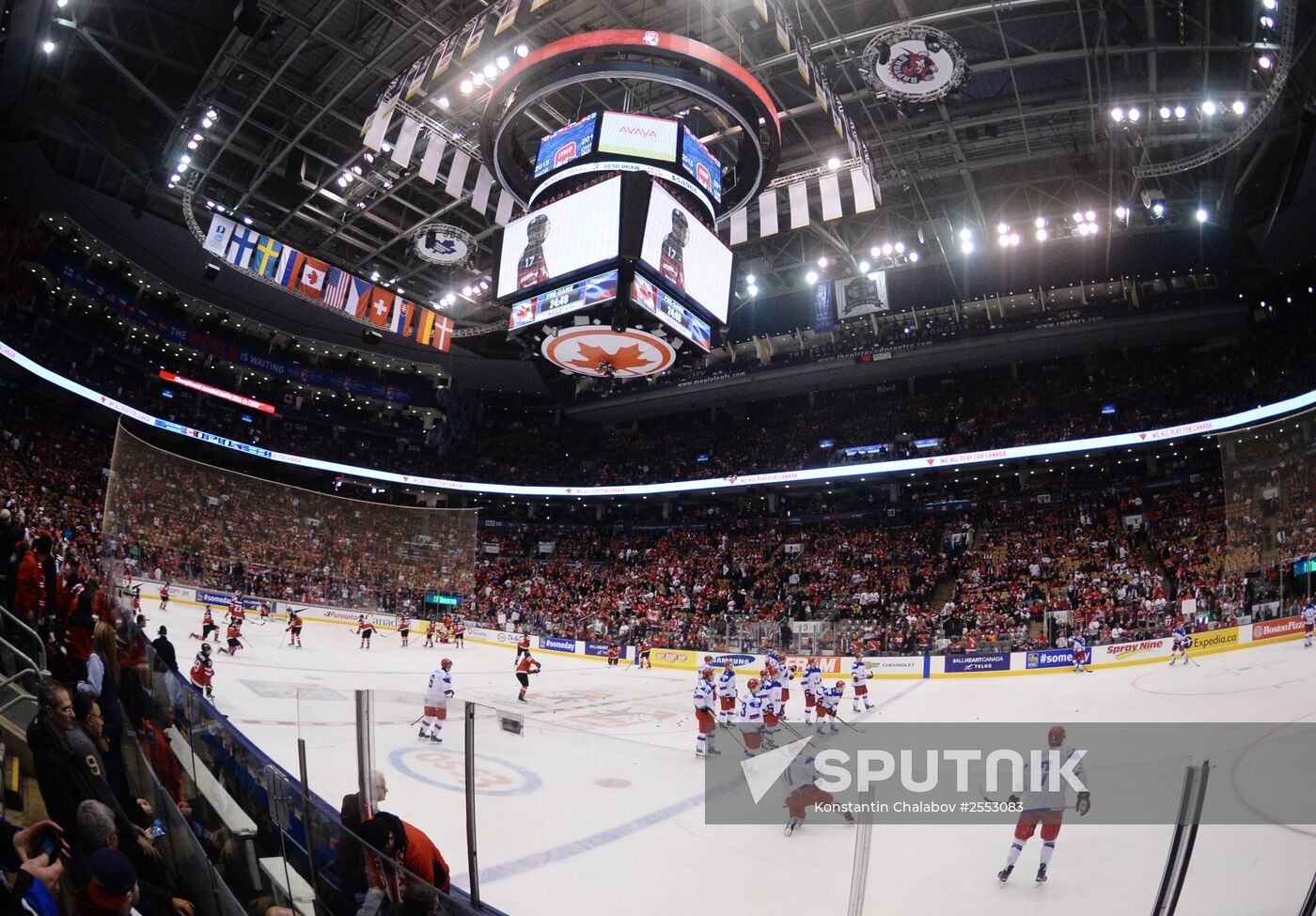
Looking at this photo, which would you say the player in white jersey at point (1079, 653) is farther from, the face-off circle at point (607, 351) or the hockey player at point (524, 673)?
the hockey player at point (524, 673)

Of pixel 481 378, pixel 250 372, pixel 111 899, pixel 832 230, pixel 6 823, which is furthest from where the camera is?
pixel 481 378

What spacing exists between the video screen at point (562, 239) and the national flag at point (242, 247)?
10.6 meters

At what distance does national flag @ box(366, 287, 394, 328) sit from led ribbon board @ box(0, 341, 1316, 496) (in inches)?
630

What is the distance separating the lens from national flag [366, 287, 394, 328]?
25.1 meters

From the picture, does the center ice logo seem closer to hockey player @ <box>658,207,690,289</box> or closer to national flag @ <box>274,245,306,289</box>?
hockey player @ <box>658,207,690,289</box>

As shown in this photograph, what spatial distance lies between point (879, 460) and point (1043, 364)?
963 centimetres

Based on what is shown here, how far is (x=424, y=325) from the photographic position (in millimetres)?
26672

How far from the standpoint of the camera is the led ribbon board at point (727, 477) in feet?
91.4

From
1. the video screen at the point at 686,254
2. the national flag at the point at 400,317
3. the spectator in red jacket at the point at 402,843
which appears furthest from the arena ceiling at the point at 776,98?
the spectator in red jacket at the point at 402,843

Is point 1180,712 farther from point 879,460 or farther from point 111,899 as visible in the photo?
point 879,460

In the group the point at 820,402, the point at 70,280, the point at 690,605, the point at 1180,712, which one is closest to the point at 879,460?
the point at 820,402

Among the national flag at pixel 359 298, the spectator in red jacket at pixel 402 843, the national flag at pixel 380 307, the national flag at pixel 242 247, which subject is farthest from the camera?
the national flag at pixel 380 307

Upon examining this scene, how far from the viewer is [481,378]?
45.4 m

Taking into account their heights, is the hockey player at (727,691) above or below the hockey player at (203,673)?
→ below
